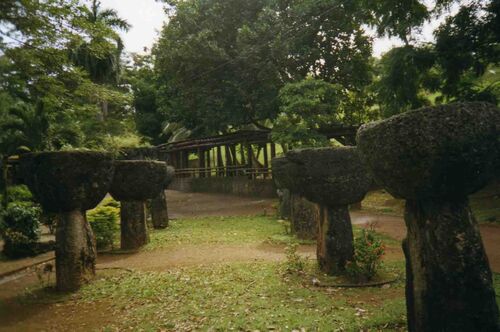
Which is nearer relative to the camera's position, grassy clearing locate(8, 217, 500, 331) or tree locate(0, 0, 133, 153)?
grassy clearing locate(8, 217, 500, 331)

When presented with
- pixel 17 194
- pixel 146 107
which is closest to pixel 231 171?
pixel 146 107

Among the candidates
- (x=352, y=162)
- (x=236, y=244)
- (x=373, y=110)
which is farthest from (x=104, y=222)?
(x=373, y=110)

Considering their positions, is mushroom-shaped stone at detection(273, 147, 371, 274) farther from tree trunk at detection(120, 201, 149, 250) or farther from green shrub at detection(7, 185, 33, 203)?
green shrub at detection(7, 185, 33, 203)

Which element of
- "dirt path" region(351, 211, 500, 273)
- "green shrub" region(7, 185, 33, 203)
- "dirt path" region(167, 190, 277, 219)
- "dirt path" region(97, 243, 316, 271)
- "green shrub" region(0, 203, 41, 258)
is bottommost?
"dirt path" region(351, 211, 500, 273)

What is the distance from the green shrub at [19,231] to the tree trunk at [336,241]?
258 inches

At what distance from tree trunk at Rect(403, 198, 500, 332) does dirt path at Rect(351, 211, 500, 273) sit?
3.60 metres

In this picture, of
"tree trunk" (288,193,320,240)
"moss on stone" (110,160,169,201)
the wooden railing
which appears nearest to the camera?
"moss on stone" (110,160,169,201)

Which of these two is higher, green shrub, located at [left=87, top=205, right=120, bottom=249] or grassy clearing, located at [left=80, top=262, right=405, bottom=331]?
green shrub, located at [left=87, top=205, right=120, bottom=249]

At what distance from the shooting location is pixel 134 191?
898 cm

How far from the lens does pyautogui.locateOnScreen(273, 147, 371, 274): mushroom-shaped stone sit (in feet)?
19.8

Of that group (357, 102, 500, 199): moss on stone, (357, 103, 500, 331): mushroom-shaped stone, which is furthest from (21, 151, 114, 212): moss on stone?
(357, 102, 500, 199): moss on stone

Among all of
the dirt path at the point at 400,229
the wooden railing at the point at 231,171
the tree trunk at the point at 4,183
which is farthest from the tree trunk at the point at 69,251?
the wooden railing at the point at 231,171

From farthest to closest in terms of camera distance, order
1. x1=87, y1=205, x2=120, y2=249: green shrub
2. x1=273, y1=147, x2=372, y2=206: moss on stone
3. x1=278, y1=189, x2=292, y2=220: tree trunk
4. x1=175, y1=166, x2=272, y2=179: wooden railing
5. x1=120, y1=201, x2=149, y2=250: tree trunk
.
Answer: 1. x1=175, y1=166, x2=272, y2=179: wooden railing
2. x1=278, y1=189, x2=292, y2=220: tree trunk
3. x1=87, y1=205, x2=120, y2=249: green shrub
4. x1=120, y1=201, x2=149, y2=250: tree trunk
5. x1=273, y1=147, x2=372, y2=206: moss on stone

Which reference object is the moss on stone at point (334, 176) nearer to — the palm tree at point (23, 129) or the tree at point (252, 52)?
the palm tree at point (23, 129)
